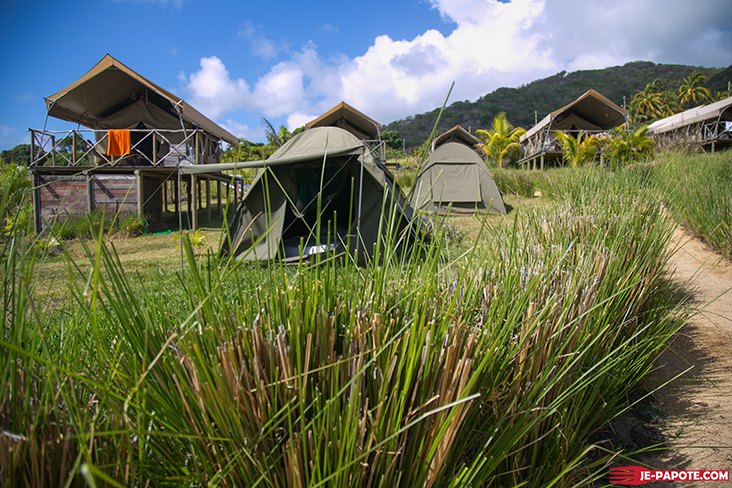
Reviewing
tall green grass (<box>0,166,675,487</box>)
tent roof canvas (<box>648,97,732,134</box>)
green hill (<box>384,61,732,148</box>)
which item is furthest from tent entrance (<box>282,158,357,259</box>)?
green hill (<box>384,61,732,148</box>)

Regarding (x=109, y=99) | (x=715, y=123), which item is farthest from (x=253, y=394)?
(x=715, y=123)

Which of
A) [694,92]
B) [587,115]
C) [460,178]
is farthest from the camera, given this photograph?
[694,92]

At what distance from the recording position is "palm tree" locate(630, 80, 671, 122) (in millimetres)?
47844

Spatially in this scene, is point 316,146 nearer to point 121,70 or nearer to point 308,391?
point 308,391

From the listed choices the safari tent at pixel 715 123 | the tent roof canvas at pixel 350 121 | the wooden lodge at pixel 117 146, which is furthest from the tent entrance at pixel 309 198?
the safari tent at pixel 715 123

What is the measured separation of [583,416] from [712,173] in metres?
6.62

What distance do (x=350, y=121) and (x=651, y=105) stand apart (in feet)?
150

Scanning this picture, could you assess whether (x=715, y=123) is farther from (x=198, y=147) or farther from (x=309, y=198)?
(x=198, y=147)

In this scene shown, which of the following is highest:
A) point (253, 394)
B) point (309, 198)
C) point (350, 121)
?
point (350, 121)

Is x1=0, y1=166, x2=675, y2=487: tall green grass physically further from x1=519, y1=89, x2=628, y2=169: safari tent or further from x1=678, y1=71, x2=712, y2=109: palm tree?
x1=678, y1=71, x2=712, y2=109: palm tree

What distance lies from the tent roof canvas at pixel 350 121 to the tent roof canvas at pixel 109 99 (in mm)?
6773

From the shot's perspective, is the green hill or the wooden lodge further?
the green hill

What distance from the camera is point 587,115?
77.5ft

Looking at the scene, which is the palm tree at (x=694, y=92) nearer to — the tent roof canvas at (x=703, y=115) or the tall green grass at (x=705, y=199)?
the tent roof canvas at (x=703, y=115)
